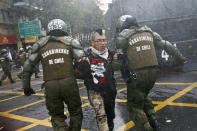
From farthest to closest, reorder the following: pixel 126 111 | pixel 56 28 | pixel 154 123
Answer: pixel 126 111
pixel 154 123
pixel 56 28

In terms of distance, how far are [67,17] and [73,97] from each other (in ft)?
79.3

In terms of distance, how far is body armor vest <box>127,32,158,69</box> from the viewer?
321 centimetres

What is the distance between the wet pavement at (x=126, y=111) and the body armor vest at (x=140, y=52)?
1286 mm

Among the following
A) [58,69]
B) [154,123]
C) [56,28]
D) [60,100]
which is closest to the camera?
[58,69]

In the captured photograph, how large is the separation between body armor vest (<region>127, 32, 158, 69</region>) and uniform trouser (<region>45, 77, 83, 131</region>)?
93 centimetres

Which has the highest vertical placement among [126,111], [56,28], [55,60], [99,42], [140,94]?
[56,28]

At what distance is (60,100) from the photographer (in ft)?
10.3

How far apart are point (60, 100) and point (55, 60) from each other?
1.89 feet

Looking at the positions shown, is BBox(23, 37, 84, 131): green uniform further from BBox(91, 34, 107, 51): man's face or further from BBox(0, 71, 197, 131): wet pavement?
BBox(0, 71, 197, 131): wet pavement

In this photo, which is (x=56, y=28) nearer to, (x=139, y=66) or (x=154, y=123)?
(x=139, y=66)

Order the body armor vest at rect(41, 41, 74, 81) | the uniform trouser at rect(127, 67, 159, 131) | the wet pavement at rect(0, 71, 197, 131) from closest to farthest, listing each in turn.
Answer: the body armor vest at rect(41, 41, 74, 81), the uniform trouser at rect(127, 67, 159, 131), the wet pavement at rect(0, 71, 197, 131)

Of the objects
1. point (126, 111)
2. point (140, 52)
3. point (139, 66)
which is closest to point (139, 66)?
point (139, 66)

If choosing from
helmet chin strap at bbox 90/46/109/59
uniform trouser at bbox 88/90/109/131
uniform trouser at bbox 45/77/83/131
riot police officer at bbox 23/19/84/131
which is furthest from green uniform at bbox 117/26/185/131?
uniform trouser at bbox 45/77/83/131

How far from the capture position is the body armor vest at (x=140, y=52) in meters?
3.21
